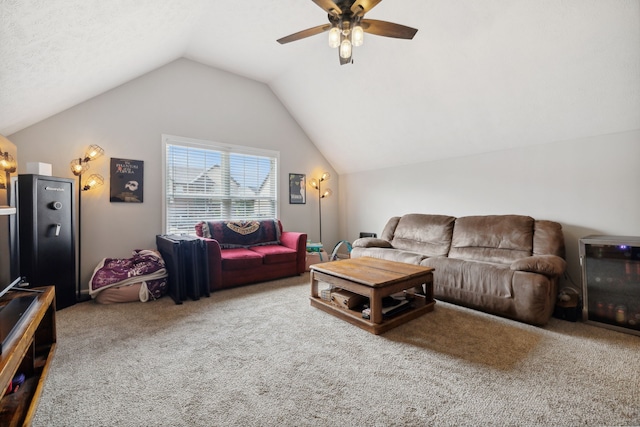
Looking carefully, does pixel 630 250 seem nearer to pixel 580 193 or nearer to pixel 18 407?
pixel 580 193

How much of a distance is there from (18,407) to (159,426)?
2.28ft

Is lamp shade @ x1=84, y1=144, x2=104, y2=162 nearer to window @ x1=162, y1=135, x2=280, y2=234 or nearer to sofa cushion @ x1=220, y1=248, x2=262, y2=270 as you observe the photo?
window @ x1=162, y1=135, x2=280, y2=234

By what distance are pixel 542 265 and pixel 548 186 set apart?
53.1 inches

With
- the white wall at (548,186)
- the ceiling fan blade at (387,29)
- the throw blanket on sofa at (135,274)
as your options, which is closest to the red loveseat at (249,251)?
the throw blanket on sofa at (135,274)

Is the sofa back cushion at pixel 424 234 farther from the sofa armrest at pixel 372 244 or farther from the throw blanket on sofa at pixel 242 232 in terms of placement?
the throw blanket on sofa at pixel 242 232

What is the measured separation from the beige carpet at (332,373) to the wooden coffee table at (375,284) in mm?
96

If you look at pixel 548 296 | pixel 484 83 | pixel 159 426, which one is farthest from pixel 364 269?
pixel 484 83

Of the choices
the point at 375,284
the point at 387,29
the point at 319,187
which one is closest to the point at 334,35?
the point at 387,29

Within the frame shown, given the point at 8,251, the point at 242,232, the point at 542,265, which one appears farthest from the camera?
the point at 242,232

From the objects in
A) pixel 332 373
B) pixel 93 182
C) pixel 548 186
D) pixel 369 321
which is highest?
pixel 93 182

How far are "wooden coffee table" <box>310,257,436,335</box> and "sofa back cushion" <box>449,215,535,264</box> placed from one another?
41.8 inches

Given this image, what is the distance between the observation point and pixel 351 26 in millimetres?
2152

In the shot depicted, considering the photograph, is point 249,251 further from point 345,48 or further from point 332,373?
point 345,48

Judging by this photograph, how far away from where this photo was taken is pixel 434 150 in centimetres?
425
